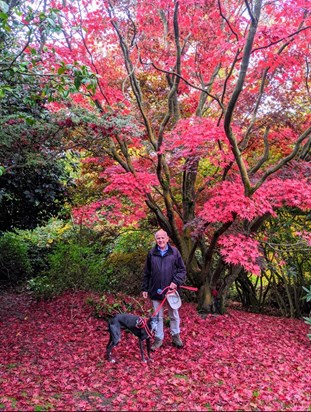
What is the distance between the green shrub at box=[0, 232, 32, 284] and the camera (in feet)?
34.6

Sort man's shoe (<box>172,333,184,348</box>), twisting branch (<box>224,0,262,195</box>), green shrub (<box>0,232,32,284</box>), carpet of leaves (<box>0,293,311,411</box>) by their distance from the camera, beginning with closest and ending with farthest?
carpet of leaves (<box>0,293,311,411</box>) → twisting branch (<box>224,0,262,195</box>) → man's shoe (<box>172,333,184,348</box>) → green shrub (<box>0,232,32,284</box>)

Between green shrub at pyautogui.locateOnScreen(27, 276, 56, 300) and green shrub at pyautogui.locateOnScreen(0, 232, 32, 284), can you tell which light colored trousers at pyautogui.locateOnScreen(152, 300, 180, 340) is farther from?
green shrub at pyautogui.locateOnScreen(0, 232, 32, 284)

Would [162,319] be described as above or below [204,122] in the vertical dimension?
below

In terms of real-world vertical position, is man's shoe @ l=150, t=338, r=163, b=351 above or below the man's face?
below

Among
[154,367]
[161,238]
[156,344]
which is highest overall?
[161,238]

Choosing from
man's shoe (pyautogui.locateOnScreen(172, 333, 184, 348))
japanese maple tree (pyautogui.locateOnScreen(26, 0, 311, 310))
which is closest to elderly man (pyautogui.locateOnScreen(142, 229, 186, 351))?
man's shoe (pyautogui.locateOnScreen(172, 333, 184, 348))

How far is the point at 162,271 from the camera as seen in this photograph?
4828 mm

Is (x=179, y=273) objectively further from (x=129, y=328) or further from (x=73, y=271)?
(x=73, y=271)

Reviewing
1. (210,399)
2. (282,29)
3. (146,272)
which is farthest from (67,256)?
(282,29)

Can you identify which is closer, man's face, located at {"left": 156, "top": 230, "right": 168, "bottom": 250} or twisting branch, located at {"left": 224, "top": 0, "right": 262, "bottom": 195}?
twisting branch, located at {"left": 224, "top": 0, "right": 262, "bottom": 195}

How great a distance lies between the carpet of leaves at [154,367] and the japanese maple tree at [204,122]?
45.8 inches

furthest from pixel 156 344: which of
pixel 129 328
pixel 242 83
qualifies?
pixel 242 83

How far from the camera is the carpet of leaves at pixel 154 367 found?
371 cm

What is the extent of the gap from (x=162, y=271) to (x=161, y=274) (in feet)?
0.13
